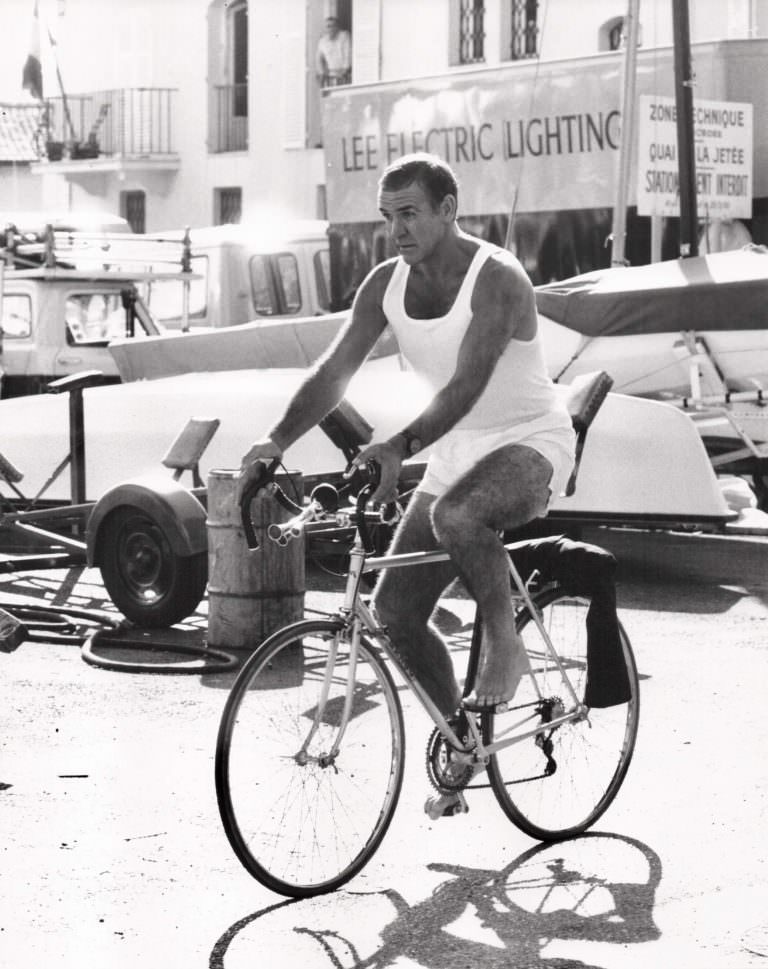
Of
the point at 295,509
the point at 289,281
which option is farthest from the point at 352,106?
the point at 295,509

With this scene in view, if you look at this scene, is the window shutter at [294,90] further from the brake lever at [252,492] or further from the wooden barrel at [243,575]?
the brake lever at [252,492]

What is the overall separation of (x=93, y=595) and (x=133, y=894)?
6.00 m

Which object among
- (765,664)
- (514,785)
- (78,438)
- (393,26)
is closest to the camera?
(514,785)

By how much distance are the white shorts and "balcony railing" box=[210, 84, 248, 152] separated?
108 feet

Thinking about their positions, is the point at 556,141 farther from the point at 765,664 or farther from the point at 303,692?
the point at 303,692

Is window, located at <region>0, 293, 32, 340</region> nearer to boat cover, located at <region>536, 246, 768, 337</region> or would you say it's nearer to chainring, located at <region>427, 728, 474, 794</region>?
boat cover, located at <region>536, 246, 768, 337</region>

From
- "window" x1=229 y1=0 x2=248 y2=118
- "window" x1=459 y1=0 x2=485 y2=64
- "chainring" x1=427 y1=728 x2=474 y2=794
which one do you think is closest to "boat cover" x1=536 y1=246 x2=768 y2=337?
"chainring" x1=427 y1=728 x2=474 y2=794

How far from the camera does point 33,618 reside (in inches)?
392

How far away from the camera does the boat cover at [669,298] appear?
13.6 m

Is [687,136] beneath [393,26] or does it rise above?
beneath

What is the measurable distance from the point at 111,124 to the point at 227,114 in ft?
9.63

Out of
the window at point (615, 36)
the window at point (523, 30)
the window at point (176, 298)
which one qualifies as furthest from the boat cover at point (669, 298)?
the window at point (523, 30)

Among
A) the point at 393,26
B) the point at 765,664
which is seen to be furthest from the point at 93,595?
the point at 393,26

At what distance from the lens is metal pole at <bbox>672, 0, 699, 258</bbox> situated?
1958 centimetres
